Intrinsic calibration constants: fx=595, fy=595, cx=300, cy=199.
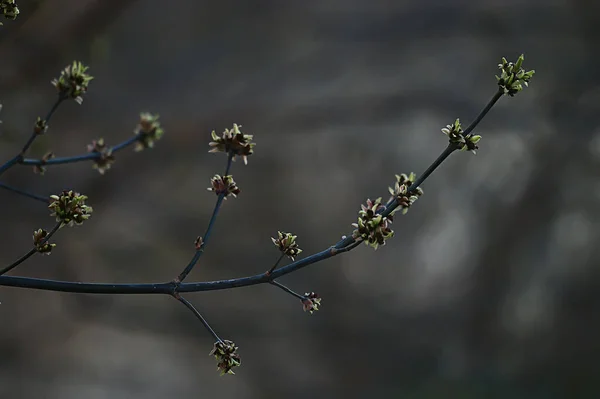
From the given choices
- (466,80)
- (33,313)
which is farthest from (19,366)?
(466,80)

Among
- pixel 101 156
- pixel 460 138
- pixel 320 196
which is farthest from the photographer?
pixel 320 196

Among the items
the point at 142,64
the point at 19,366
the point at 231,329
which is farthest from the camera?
the point at 142,64

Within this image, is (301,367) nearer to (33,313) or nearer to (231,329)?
(231,329)

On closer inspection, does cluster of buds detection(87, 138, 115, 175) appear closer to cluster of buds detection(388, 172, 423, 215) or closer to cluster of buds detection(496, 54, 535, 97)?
cluster of buds detection(388, 172, 423, 215)

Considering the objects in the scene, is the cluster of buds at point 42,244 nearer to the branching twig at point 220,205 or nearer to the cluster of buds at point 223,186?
the branching twig at point 220,205

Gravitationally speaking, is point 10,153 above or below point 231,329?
above

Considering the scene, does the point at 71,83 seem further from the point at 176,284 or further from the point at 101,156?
the point at 176,284

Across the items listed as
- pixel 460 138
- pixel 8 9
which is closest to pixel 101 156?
pixel 8 9

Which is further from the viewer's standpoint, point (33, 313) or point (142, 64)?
point (142, 64)

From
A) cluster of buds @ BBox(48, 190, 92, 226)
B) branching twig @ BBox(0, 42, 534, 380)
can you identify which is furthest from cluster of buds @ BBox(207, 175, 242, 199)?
cluster of buds @ BBox(48, 190, 92, 226)
